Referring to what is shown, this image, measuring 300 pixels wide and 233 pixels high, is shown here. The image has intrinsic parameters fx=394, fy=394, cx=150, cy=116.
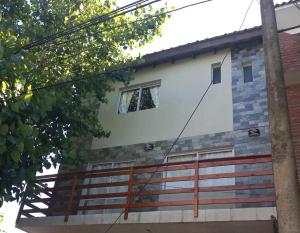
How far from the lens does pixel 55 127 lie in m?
10.3

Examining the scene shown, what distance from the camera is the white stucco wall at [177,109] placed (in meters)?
11.0

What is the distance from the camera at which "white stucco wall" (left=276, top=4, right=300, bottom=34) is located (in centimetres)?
906

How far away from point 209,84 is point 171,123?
1607 millimetres

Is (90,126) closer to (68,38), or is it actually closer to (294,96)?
(68,38)

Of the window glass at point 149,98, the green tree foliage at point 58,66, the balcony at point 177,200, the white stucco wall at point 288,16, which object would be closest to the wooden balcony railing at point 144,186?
the balcony at point 177,200

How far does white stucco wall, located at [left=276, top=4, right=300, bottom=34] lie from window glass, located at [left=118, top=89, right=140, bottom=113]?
5.39 meters

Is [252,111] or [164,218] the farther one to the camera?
[252,111]

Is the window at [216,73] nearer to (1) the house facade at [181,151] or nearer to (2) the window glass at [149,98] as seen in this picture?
(1) the house facade at [181,151]

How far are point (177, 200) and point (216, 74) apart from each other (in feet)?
13.8

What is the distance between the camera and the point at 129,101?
13117 millimetres

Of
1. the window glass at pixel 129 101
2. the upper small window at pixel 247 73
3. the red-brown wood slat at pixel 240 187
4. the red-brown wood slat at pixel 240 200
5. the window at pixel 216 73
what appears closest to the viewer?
the red-brown wood slat at pixel 240 200

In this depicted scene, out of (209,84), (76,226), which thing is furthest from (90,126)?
(209,84)

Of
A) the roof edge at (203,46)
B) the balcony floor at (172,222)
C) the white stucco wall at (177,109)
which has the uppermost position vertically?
the roof edge at (203,46)

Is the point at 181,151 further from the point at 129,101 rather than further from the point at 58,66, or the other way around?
the point at 58,66
